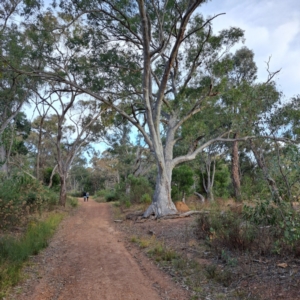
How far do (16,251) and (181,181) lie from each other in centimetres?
1344

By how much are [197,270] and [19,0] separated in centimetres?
1411

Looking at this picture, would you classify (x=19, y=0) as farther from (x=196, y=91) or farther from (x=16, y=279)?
(x=16, y=279)

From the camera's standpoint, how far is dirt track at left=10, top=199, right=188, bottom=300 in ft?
16.4

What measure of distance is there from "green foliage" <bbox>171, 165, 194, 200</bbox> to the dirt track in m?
10.2

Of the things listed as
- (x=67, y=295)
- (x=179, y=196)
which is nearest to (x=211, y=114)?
(x=179, y=196)

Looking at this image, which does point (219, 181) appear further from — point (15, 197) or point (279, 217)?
point (279, 217)

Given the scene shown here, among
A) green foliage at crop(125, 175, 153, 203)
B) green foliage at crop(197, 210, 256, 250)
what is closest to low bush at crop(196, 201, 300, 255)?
green foliage at crop(197, 210, 256, 250)

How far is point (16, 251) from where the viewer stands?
662 centimetres

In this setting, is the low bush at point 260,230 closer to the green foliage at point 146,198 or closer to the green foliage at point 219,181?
the green foliage at point 146,198

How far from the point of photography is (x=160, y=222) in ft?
40.0

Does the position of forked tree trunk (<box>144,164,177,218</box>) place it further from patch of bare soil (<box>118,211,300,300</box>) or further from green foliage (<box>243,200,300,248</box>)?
green foliage (<box>243,200,300,248</box>)

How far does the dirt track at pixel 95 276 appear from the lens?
5.01m

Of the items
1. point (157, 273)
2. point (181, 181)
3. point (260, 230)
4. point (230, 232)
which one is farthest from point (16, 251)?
point (181, 181)

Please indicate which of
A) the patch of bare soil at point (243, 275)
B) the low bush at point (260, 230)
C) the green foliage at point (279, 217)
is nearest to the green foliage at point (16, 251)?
the patch of bare soil at point (243, 275)
